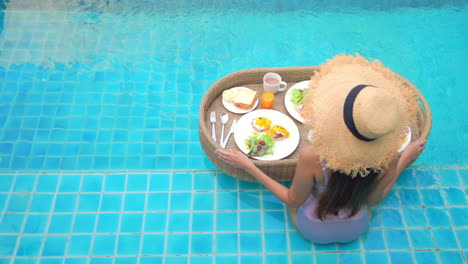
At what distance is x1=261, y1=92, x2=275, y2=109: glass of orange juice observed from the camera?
2311 millimetres

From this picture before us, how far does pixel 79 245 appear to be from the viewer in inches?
88.7

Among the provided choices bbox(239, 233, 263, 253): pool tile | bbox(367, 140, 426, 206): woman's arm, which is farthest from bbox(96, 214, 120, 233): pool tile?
bbox(367, 140, 426, 206): woman's arm

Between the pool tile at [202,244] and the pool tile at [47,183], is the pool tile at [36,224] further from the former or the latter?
the pool tile at [202,244]

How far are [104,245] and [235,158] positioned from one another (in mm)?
1019

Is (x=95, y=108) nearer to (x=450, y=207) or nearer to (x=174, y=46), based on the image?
(x=174, y=46)

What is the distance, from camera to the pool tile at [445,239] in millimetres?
2254

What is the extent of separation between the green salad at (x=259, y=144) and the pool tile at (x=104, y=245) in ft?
3.41

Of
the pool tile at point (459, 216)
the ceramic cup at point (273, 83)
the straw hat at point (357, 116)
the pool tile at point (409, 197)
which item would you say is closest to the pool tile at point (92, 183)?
the ceramic cup at point (273, 83)

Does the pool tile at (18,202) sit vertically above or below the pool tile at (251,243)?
below

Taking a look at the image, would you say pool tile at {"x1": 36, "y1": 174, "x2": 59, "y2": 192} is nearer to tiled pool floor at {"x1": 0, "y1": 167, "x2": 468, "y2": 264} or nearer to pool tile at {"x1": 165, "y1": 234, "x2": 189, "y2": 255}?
tiled pool floor at {"x1": 0, "y1": 167, "x2": 468, "y2": 264}

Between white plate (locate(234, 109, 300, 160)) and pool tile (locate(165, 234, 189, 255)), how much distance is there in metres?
0.70

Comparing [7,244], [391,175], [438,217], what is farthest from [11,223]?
[438,217]

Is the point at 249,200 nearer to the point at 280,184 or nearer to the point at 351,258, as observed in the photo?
the point at 280,184

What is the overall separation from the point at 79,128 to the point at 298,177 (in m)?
1.96
